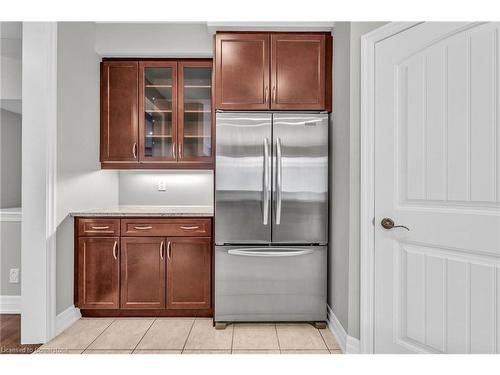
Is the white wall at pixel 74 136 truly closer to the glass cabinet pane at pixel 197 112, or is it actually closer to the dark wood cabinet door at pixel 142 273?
the dark wood cabinet door at pixel 142 273

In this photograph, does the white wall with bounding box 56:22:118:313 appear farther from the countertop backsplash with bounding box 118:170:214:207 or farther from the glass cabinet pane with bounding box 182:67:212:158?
the glass cabinet pane with bounding box 182:67:212:158

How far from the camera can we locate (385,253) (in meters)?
1.95

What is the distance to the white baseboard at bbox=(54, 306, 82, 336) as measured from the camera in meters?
2.44

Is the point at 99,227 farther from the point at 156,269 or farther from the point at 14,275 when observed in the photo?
the point at 14,275

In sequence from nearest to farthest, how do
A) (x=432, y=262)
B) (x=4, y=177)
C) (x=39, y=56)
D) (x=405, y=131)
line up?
1. (x=432, y=262)
2. (x=405, y=131)
3. (x=39, y=56)
4. (x=4, y=177)

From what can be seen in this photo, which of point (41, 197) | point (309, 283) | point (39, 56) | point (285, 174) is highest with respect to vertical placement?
point (39, 56)

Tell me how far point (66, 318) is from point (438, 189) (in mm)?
2746

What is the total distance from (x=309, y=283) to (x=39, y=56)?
2575 millimetres

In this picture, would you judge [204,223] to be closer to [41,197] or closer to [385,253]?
[41,197]

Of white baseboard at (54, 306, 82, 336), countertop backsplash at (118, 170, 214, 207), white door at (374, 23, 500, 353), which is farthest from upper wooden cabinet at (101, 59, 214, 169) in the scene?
white door at (374, 23, 500, 353)

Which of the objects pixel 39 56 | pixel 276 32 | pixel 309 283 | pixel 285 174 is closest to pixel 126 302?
pixel 309 283

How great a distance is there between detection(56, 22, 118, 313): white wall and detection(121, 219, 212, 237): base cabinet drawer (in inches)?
17.7

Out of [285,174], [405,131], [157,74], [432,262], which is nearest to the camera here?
[432,262]

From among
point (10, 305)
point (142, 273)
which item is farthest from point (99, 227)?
point (10, 305)
